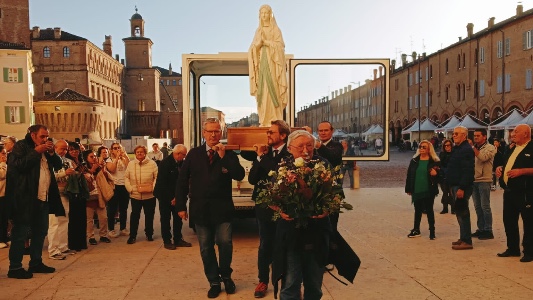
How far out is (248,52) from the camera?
33.6 feet

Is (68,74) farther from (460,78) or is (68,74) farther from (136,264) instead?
(136,264)

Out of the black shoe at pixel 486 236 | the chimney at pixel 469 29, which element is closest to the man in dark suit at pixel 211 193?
the black shoe at pixel 486 236

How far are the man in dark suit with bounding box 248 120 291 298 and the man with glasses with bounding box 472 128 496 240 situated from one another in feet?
16.3

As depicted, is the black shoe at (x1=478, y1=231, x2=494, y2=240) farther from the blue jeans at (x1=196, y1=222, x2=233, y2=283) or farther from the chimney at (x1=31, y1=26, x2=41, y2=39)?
the chimney at (x1=31, y1=26, x2=41, y2=39)

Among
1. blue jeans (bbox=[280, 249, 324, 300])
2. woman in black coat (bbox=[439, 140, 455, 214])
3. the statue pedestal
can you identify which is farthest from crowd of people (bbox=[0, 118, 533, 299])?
woman in black coat (bbox=[439, 140, 455, 214])

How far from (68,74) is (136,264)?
77289 mm

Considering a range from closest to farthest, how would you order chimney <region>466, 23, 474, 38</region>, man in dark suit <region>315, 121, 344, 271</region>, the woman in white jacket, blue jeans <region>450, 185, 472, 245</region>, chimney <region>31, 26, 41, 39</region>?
man in dark suit <region>315, 121, 344, 271</region>
blue jeans <region>450, 185, 472, 245</region>
the woman in white jacket
chimney <region>466, 23, 474, 38</region>
chimney <region>31, 26, 41, 39</region>

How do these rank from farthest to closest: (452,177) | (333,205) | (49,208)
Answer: (452,177)
(49,208)
(333,205)

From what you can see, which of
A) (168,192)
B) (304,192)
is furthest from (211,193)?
(168,192)

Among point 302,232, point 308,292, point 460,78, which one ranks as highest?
point 460,78

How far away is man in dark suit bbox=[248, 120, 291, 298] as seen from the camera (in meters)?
5.67

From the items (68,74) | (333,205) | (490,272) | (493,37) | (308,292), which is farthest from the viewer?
(68,74)

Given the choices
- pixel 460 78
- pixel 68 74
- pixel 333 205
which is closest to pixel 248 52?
pixel 333 205

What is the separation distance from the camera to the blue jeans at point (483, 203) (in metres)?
9.40
